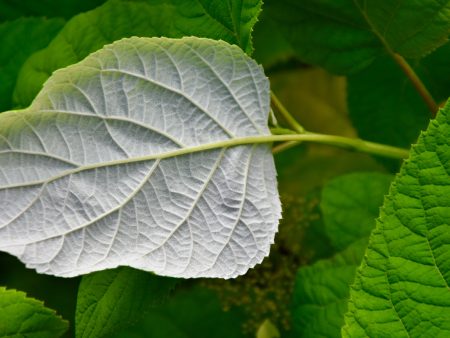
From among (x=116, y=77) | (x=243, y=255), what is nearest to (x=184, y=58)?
(x=116, y=77)

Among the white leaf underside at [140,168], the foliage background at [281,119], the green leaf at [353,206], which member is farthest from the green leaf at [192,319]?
the white leaf underside at [140,168]

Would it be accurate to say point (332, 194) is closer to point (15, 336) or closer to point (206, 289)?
point (206, 289)

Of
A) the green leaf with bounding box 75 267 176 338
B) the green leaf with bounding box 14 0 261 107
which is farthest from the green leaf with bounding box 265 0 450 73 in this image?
the green leaf with bounding box 75 267 176 338

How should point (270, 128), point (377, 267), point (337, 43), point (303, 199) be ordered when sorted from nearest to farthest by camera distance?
1. point (377, 267)
2. point (270, 128)
3. point (337, 43)
4. point (303, 199)

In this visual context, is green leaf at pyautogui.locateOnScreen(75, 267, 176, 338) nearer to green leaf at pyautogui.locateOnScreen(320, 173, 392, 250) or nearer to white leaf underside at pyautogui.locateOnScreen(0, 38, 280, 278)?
white leaf underside at pyautogui.locateOnScreen(0, 38, 280, 278)

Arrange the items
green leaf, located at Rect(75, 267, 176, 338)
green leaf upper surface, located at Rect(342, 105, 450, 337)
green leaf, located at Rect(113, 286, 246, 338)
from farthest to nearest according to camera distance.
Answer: green leaf, located at Rect(113, 286, 246, 338) < green leaf, located at Rect(75, 267, 176, 338) < green leaf upper surface, located at Rect(342, 105, 450, 337)

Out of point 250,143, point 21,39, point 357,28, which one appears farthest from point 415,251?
point 21,39

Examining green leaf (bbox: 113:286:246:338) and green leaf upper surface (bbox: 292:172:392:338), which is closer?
green leaf upper surface (bbox: 292:172:392:338)
